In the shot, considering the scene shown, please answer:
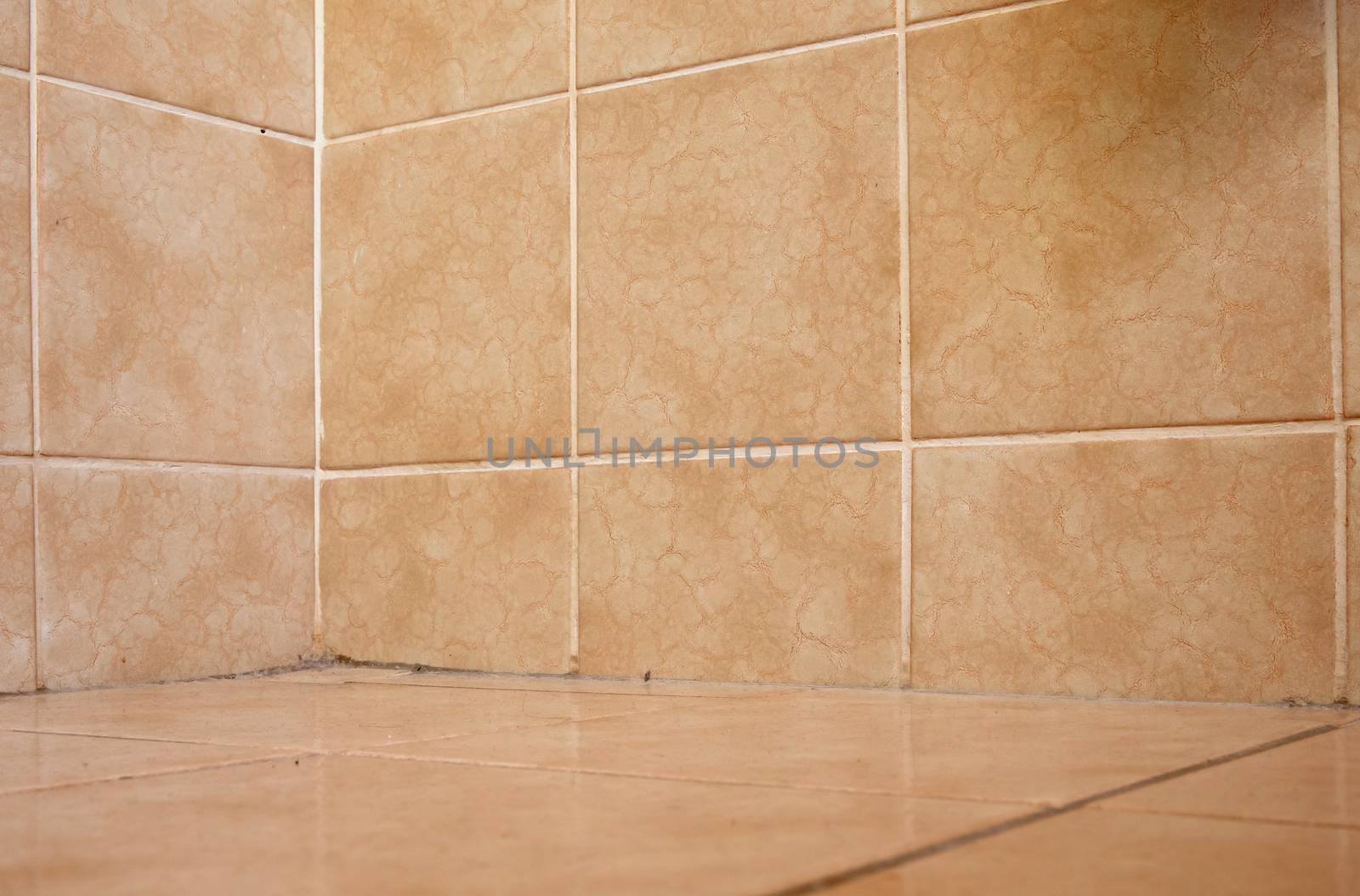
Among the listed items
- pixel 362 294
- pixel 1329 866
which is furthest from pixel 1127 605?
pixel 362 294

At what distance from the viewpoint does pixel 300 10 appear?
1.61m

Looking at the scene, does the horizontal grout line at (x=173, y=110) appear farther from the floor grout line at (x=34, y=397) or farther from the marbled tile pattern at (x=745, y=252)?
the marbled tile pattern at (x=745, y=252)

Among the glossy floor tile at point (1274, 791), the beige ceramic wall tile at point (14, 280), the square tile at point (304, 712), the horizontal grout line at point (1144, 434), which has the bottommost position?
the square tile at point (304, 712)

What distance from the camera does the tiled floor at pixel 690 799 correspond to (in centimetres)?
50

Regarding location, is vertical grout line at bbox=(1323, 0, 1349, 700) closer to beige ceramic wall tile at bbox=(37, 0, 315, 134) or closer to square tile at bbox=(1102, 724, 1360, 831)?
square tile at bbox=(1102, 724, 1360, 831)

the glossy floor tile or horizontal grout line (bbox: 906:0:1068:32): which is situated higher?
horizontal grout line (bbox: 906:0:1068:32)

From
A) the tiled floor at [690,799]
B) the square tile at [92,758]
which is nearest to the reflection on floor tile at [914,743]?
the tiled floor at [690,799]

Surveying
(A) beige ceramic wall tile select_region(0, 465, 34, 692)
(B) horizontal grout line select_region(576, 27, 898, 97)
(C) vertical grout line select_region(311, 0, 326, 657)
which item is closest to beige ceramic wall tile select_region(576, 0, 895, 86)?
(B) horizontal grout line select_region(576, 27, 898, 97)

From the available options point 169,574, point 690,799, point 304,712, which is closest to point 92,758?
point 304,712

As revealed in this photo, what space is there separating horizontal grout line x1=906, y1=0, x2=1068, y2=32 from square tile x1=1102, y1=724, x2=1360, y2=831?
66 cm

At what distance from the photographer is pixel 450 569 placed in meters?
1.49

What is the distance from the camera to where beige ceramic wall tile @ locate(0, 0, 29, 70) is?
1.33 metres

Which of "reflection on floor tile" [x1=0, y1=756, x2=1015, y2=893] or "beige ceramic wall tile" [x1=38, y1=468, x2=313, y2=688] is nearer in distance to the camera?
"reflection on floor tile" [x1=0, y1=756, x2=1015, y2=893]

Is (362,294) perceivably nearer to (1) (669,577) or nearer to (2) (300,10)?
(2) (300,10)
